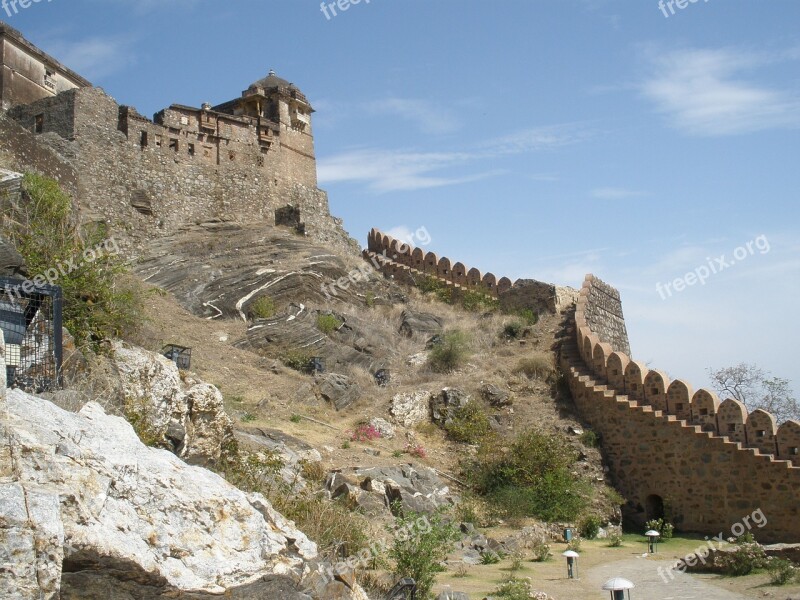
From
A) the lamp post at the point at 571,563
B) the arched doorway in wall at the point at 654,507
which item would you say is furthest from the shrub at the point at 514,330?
the lamp post at the point at 571,563

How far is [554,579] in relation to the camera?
500 inches

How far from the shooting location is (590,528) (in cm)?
1697

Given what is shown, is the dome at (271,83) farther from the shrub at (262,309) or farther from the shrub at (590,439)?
the shrub at (590,439)

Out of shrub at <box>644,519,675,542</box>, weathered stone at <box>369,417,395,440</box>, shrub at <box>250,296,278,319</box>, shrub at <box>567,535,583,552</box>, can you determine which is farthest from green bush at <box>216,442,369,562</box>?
shrub at <box>250,296,278,319</box>

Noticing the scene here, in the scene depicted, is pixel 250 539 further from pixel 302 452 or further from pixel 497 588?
pixel 302 452

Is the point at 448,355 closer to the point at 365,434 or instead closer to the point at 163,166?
the point at 365,434

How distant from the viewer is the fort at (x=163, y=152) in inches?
1006

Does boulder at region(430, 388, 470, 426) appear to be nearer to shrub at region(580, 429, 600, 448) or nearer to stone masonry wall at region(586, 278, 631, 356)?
shrub at region(580, 429, 600, 448)

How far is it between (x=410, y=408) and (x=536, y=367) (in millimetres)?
4089

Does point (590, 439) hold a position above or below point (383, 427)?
below

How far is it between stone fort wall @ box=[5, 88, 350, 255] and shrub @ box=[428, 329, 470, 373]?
985cm

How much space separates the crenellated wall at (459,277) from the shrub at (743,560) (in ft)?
39.7

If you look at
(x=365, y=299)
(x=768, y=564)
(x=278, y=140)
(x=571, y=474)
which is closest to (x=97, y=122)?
(x=278, y=140)

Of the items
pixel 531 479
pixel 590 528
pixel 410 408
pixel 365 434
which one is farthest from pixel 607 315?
pixel 365 434
